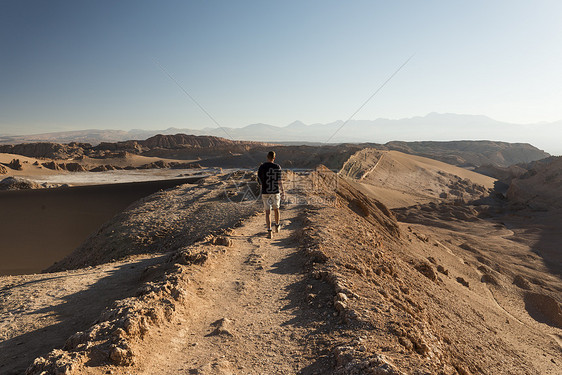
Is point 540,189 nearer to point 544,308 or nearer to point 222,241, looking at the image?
point 544,308

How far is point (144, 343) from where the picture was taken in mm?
2754

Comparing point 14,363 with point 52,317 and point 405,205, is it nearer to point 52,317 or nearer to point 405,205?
point 52,317

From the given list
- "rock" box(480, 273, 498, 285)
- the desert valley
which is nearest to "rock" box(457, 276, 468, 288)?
the desert valley

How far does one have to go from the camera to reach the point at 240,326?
3.14 m

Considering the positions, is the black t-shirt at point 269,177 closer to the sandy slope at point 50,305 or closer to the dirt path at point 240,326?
the dirt path at point 240,326

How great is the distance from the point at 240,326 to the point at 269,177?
3135mm

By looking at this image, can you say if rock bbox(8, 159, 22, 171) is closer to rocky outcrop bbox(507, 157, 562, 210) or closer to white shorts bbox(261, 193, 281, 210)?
white shorts bbox(261, 193, 281, 210)

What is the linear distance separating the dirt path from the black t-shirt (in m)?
1.41

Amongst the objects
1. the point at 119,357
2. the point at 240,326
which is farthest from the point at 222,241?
the point at 119,357

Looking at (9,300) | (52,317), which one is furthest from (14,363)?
(9,300)

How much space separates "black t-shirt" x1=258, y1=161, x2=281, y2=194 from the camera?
5.82 metres

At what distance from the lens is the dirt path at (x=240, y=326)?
255cm

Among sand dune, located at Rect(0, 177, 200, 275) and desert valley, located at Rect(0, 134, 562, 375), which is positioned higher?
desert valley, located at Rect(0, 134, 562, 375)

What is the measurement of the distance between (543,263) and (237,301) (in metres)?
14.0
